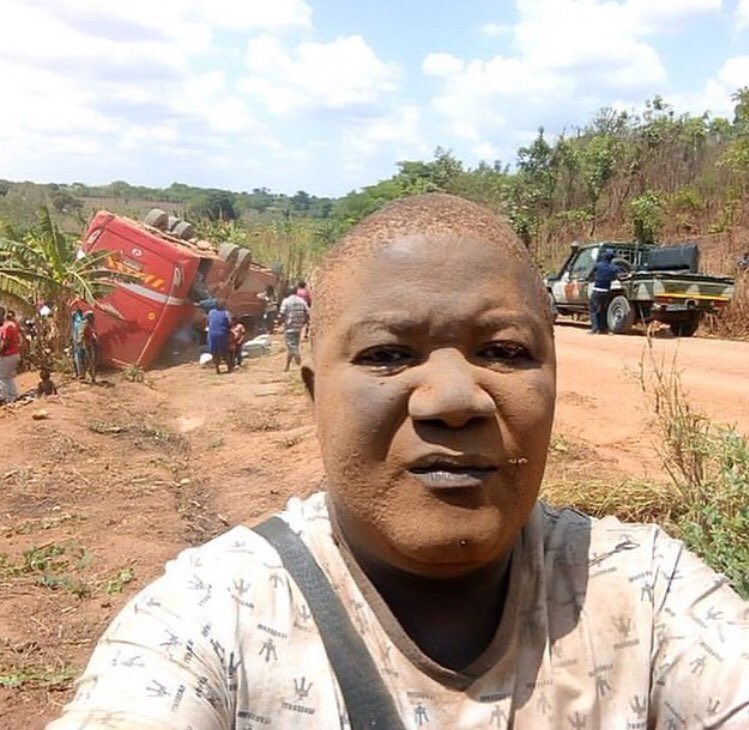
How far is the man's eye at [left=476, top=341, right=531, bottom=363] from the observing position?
1.38 m

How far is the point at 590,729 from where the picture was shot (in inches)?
52.1

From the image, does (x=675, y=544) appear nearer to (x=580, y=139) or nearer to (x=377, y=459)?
(x=377, y=459)

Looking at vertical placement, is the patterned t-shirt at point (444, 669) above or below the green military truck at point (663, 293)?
above

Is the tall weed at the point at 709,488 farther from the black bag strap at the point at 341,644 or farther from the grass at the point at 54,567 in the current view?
the grass at the point at 54,567

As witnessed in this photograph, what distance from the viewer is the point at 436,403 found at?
1.29m

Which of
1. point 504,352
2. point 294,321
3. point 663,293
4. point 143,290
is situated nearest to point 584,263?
point 663,293

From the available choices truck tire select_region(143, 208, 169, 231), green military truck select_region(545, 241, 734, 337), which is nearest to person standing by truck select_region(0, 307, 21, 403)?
truck tire select_region(143, 208, 169, 231)

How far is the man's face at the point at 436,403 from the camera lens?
1306mm

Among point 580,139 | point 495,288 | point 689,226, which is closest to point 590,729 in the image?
point 495,288

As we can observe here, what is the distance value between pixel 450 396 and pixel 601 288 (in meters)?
15.0

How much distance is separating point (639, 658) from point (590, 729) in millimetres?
124

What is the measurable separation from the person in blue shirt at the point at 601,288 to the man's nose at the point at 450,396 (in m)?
14.6

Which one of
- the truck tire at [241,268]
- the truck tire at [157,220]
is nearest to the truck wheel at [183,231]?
the truck tire at [157,220]

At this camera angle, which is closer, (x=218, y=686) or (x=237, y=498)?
(x=218, y=686)
